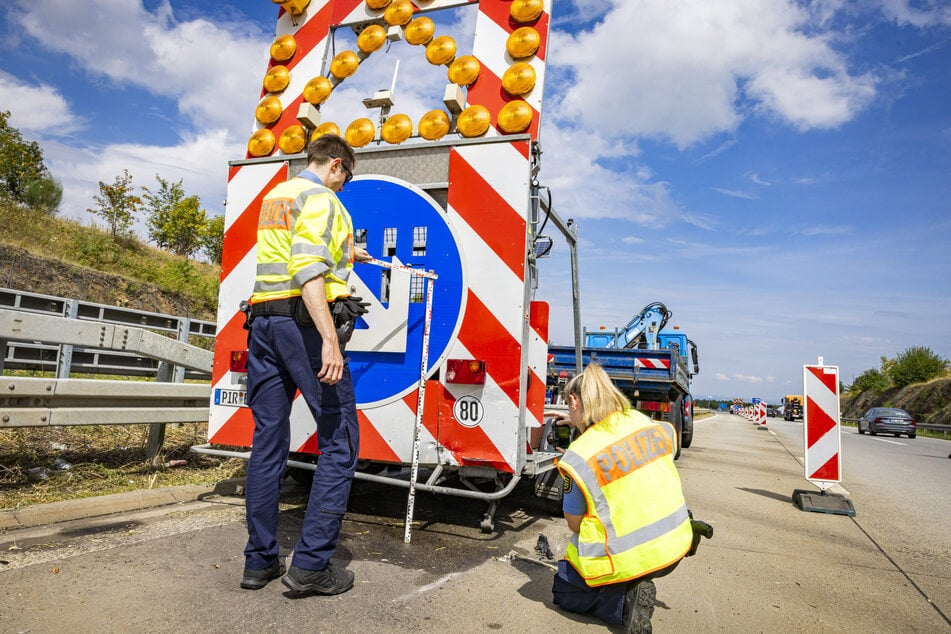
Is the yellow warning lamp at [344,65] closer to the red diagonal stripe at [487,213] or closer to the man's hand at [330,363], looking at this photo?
the red diagonal stripe at [487,213]

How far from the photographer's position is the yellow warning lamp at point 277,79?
4.30 meters

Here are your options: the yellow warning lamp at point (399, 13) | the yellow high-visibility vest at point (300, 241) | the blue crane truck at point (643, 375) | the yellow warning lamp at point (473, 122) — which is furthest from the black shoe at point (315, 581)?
the blue crane truck at point (643, 375)

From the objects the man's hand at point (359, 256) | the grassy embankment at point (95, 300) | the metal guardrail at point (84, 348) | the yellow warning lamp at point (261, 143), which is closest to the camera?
the man's hand at point (359, 256)

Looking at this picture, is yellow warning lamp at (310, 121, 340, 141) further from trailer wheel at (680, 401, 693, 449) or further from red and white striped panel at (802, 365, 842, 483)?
trailer wheel at (680, 401, 693, 449)

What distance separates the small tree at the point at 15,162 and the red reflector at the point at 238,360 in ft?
65.3

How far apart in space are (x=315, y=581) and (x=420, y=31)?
3.72 m

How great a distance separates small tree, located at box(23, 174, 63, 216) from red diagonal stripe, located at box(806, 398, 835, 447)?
2266 cm

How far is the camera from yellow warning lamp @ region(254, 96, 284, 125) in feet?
14.0

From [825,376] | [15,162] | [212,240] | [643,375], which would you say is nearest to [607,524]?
[825,376]

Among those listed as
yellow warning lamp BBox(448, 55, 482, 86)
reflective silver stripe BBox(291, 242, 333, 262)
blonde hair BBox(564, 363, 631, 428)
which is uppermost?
yellow warning lamp BBox(448, 55, 482, 86)

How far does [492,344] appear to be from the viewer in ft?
11.4

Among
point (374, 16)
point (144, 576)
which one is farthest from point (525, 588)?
point (374, 16)

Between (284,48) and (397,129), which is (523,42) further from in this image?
(284,48)

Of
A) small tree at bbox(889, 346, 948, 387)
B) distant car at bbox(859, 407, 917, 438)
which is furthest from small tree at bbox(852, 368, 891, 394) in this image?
distant car at bbox(859, 407, 917, 438)
